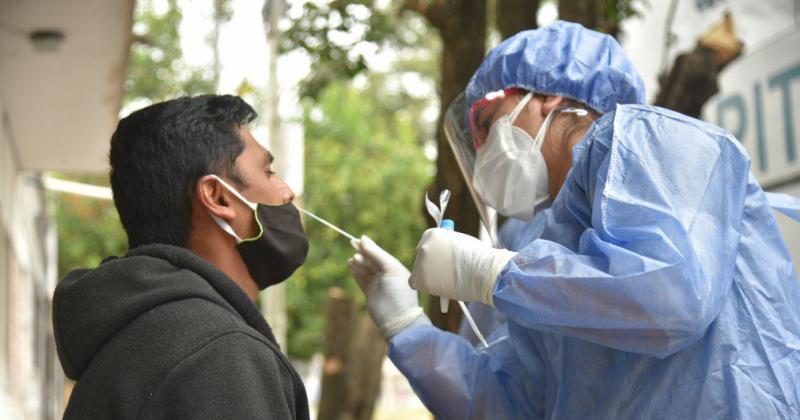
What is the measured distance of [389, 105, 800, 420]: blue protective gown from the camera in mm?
2348

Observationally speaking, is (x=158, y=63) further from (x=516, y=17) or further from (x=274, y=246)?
(x=274, y=246)

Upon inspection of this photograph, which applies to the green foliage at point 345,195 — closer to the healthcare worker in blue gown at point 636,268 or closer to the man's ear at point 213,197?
the healthcare worker in blue gown at point 636,268

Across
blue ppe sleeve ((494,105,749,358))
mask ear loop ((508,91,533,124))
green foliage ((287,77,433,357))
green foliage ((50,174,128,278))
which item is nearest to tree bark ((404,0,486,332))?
mask ear loop ((508,91,533,124))

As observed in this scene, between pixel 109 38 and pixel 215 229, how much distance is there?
498cm

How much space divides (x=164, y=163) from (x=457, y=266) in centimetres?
72

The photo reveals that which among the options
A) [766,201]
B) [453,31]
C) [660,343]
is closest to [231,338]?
[660,343]

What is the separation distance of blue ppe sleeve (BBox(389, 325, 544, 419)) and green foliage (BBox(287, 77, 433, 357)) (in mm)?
16418

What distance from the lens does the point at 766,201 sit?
265cm

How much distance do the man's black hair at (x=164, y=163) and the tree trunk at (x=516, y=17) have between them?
10.3 feet

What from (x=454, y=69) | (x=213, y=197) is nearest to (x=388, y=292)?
(x=213, y=197)

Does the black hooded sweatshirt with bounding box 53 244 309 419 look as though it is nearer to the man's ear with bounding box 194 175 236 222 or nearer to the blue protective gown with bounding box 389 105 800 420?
the man's ear with bounding box 194 175 236 222

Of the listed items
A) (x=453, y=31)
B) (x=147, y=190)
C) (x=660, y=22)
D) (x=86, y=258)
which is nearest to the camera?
(x=147, y=190)

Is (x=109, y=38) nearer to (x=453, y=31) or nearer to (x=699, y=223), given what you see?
(x=453, y=31)

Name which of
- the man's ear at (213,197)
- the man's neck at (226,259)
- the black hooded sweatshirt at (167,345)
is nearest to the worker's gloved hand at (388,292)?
the man's neck at (226,259)
